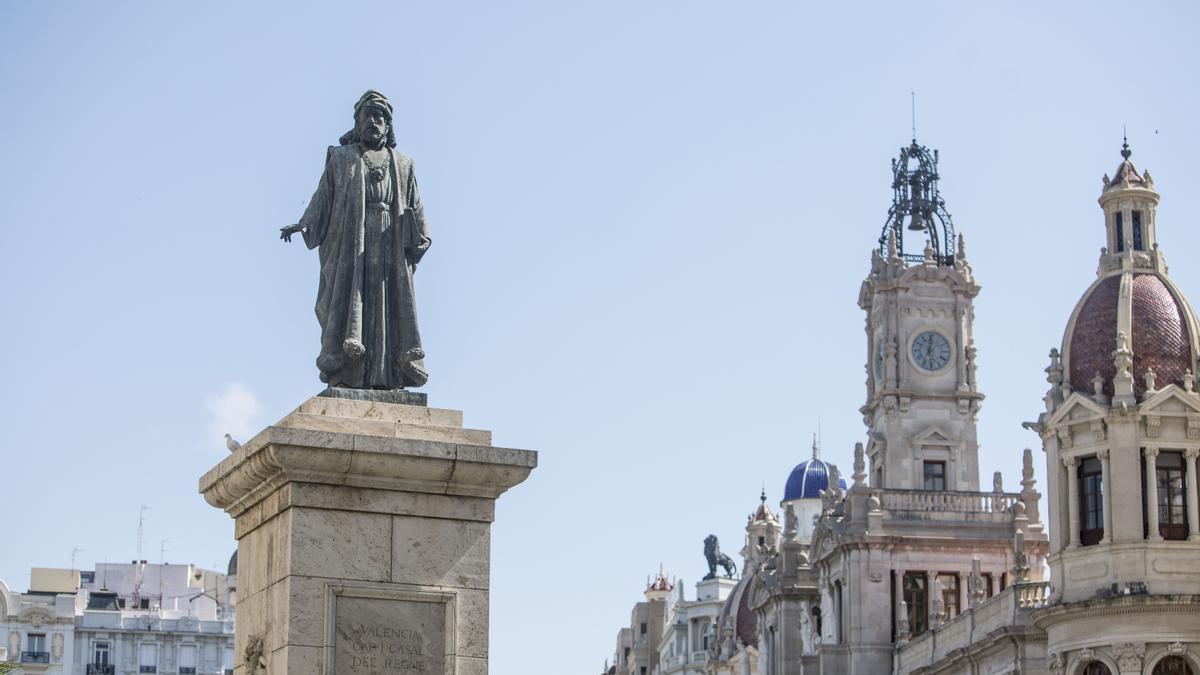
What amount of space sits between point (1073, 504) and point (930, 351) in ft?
84.8

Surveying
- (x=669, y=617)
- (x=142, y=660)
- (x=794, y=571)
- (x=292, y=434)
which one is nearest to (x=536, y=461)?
(x=292, y=434)

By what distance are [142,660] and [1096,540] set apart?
6559cm

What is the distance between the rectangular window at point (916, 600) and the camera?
77.9 meters

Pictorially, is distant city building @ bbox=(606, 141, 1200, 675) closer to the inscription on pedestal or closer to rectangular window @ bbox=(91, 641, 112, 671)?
rectangular window @ bbox=(91, 641, 112, 671)

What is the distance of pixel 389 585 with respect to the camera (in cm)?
1678

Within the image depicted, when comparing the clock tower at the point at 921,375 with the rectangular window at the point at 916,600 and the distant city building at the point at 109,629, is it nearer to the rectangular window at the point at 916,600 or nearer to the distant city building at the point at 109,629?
the rectangular window at the point at 916,600

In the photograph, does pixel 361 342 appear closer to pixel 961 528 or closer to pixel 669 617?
pixel 961 528

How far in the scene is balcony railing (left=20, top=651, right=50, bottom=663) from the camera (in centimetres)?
10712

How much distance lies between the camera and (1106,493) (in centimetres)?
5581

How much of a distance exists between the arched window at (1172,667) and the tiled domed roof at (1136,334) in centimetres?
658

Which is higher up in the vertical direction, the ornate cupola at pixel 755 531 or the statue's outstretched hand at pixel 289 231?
the ornate cupola at pixel 755 531

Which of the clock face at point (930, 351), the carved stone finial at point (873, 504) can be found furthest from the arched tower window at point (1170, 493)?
the clock face at point (930, 351)

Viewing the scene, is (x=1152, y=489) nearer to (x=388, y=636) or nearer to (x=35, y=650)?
(x=388, y=636)

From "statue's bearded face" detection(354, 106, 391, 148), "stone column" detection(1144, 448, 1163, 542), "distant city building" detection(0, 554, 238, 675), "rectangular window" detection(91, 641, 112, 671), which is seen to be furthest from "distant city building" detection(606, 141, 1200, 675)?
"statue's bearded face" detection(354, 106, 391, 148)
